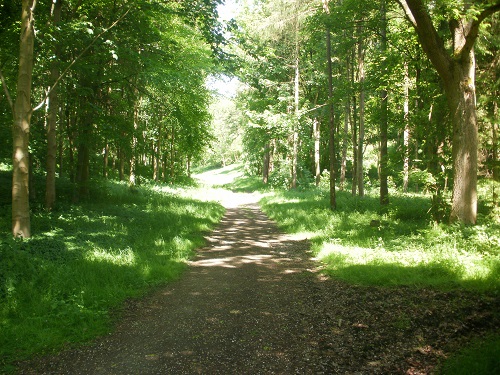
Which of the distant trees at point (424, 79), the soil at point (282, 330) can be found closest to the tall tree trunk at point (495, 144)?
the distant trees at point (424, 79)

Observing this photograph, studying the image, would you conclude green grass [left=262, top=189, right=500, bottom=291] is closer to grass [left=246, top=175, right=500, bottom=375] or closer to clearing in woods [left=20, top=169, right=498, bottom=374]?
grass [left=246, top=175, right=500, bottom=375]

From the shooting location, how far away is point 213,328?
5129 millimetres

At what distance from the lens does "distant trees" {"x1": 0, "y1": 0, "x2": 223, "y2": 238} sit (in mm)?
7699

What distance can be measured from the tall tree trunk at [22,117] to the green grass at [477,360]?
26.7ft

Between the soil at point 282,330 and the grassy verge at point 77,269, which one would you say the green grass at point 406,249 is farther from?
the grassy verge at point 77,269

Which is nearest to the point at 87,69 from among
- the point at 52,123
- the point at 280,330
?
the point at 52,123

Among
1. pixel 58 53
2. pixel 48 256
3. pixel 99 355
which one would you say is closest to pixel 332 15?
pixel 58 53

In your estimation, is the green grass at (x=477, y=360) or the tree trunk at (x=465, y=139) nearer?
the green grass at (x=477, y=360)

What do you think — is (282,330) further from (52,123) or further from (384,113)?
(384,113)

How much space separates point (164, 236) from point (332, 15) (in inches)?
Result: 367

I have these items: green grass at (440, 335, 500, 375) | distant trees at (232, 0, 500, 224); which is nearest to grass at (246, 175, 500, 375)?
green grass at (440, 335, 500, 375)

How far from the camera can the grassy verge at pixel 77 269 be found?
4777 mm

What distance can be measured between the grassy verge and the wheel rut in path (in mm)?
408

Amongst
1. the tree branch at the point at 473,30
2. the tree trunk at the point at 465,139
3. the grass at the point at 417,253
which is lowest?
the grass at the point at 417,253
